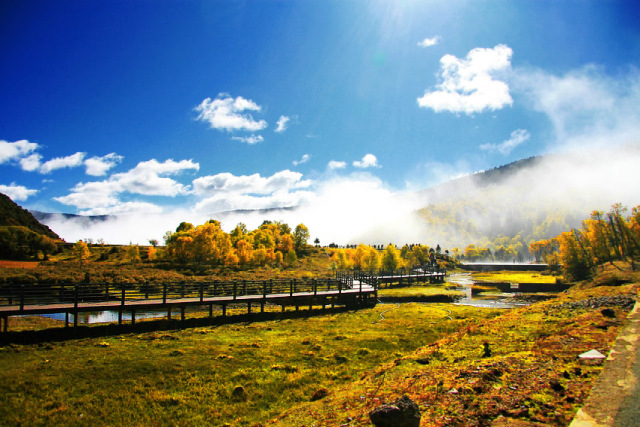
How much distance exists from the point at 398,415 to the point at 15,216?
216 m

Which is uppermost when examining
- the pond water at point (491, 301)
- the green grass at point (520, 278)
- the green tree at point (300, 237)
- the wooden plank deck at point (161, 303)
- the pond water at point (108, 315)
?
the green tree at point (300, 237)

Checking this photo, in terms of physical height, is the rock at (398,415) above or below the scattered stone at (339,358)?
above

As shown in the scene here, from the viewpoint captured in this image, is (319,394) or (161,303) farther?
(161,303)

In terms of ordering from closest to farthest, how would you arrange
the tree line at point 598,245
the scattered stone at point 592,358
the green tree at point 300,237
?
1. the scattered stone at point 592,358
2. the tree line at point 598,245
3. the green tree at point 300,237

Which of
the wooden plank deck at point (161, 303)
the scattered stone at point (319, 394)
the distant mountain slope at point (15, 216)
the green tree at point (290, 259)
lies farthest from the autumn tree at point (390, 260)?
the distant mountain slope at point (15, 216)

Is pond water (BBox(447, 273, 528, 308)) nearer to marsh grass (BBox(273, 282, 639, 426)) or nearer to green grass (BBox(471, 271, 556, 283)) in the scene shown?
marsh grass (BBox(273, 282, 639, 426))

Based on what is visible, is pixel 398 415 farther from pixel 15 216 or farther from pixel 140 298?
pixel 15 216

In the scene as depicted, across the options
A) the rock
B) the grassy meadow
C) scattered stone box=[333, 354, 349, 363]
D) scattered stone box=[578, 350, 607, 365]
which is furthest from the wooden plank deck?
scattered stone box=[578, 350, 607, 365]

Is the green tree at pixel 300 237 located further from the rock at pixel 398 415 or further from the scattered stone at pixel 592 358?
the rock at pixel 398 415

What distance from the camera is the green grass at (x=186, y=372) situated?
33.2 ft

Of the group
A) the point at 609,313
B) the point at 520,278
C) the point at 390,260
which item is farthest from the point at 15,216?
the point at 520,278

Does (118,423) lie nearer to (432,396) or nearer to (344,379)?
(344,379)

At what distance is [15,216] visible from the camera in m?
159

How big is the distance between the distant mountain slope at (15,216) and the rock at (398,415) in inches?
7728
